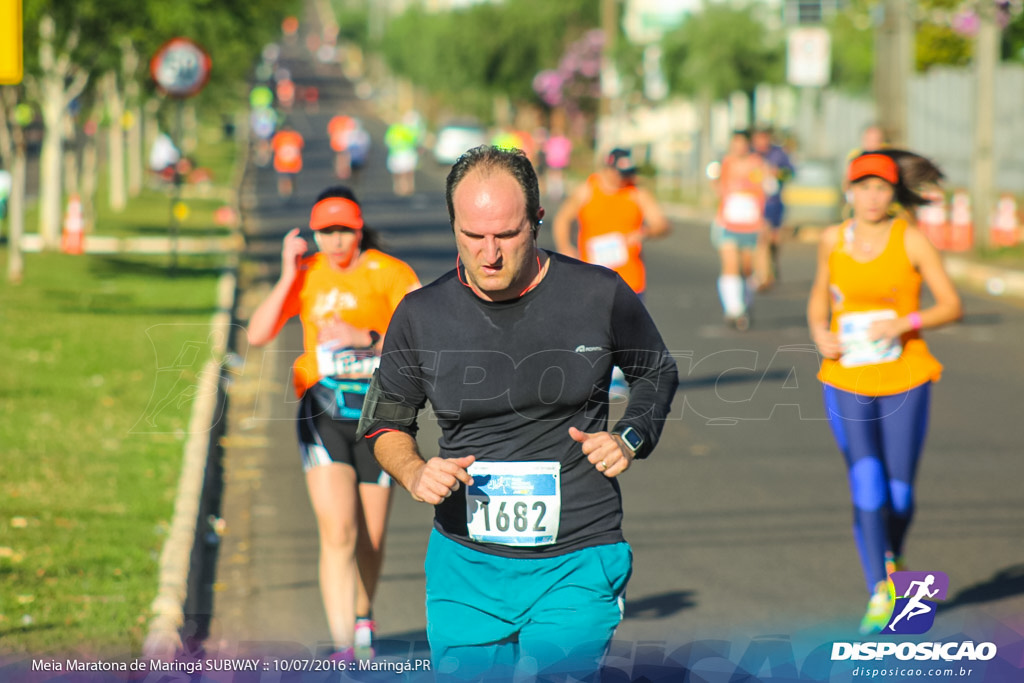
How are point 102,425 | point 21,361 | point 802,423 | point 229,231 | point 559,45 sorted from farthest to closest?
point 559,45, point 229,231, point 21,361, point 802,423, point 102,425

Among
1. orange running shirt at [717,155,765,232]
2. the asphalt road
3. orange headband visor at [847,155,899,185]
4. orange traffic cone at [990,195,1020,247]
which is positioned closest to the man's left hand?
the asphalt road

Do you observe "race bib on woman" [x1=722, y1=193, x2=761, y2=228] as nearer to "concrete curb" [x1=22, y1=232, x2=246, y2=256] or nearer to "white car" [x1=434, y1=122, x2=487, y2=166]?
"concrete curb" [x1=22, y1=232, x2=246, y2=256]

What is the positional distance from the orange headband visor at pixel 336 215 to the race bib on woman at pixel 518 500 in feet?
7.73

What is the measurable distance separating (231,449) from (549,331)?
7555mm

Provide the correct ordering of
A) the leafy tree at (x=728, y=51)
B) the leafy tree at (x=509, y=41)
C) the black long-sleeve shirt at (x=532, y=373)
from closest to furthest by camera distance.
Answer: the black long-sleeve shirt at (x=532, y=373) < the leafy tree at (x=728, y=51) < the leafy tree at (x=509, y=41)

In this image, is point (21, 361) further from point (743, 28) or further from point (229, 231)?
point (743, 28)

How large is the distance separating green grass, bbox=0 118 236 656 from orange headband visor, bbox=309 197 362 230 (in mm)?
920

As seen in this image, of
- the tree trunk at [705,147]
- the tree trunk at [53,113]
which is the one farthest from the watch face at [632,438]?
the tree trunk at [705,147]

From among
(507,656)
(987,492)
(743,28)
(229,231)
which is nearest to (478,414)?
(507,656)

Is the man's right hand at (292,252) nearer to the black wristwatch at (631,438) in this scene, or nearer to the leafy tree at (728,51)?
the black wristwatch at (631,438)

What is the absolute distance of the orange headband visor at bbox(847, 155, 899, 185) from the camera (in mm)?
6758

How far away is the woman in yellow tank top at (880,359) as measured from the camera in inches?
264

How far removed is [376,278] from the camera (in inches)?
249

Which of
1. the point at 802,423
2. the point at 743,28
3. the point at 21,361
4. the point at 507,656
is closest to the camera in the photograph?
the point at 507,656
